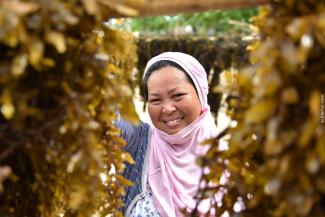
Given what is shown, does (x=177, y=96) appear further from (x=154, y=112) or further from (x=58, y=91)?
(x=58, y=91)

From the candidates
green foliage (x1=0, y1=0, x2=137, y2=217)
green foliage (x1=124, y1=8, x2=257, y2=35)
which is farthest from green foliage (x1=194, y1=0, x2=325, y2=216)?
green foliage (x1=124, y1=8, x2=257, y2=35)

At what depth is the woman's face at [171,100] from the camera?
8.81 feet

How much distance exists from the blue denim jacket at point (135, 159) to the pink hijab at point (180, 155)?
4cm

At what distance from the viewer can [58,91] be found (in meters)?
1.49

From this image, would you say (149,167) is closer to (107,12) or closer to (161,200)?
(161,200)

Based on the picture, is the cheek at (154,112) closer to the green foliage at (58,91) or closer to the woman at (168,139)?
the woman at (168,139)

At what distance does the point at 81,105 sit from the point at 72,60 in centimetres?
13

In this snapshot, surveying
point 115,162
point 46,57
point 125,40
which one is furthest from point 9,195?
point 125,40

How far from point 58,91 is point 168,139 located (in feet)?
4.35

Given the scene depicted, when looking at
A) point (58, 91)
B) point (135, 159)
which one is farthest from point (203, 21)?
point (58, 91)

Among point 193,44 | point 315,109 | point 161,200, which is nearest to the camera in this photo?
point 315,109

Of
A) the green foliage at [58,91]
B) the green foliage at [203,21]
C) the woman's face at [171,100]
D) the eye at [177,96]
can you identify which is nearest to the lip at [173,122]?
the woman's face at [171,100]

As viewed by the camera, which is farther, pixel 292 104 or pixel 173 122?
pixel 173 122

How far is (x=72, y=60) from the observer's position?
148 cm
